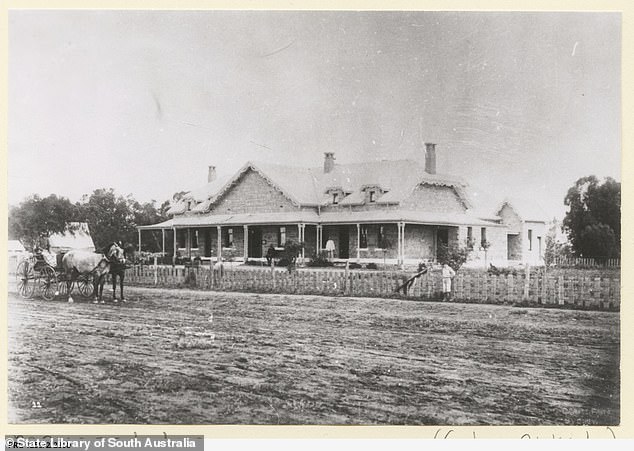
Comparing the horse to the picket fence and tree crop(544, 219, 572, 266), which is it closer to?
the picket fence

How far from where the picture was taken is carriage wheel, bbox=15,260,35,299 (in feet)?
31.5

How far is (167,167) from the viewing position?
9.59m

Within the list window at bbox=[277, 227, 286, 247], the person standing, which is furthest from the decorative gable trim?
the person standing

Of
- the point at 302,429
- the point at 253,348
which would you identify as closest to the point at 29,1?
the point at 253,348

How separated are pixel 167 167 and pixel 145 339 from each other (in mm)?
2778

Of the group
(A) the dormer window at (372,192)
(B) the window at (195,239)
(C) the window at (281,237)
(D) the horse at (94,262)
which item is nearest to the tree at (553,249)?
(A) the dormer window at (372,192)

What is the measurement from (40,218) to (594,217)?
8516mm

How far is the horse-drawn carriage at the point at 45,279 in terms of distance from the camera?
9.65m

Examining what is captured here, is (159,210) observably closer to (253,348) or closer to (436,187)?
(253,348)

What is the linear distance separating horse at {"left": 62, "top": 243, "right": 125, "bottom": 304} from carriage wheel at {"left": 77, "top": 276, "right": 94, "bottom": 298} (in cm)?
10

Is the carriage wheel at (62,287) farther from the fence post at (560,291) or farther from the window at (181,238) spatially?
the fence post at (560,291)

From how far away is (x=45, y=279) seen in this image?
9883 mm

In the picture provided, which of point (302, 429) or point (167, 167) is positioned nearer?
point (302, 429)

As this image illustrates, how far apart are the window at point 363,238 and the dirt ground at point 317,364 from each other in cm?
98
